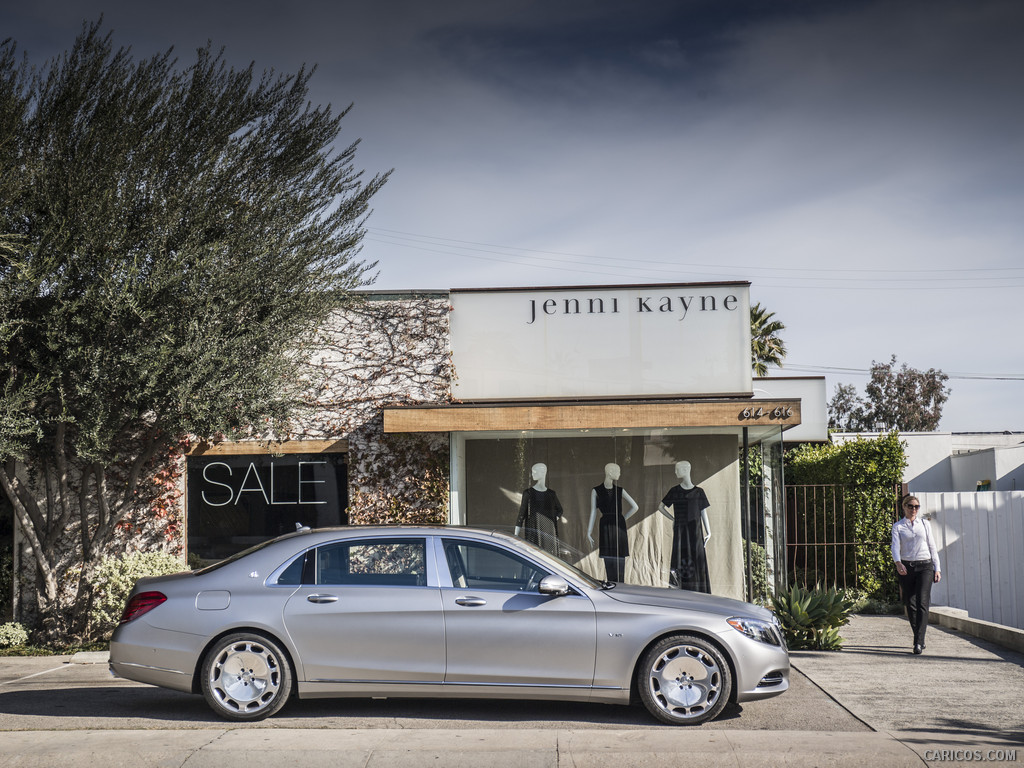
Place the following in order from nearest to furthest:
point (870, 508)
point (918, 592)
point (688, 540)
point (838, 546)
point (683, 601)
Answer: point (683, 601) → point (918, 592) → point (688, 540) → point (870, 508) → point (838, 546)

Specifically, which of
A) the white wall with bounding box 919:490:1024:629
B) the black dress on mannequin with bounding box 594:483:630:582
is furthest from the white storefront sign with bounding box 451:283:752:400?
the white wall with bounding box 919:490:1024:629

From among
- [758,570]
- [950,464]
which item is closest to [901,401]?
[950,464]

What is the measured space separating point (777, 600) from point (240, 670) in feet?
19.6

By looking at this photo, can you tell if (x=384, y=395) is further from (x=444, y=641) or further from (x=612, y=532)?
(x=444, y=641)

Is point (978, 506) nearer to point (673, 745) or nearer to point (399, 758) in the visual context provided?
point (673, 745)

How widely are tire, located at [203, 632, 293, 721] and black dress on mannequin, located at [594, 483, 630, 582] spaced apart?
20.2ft

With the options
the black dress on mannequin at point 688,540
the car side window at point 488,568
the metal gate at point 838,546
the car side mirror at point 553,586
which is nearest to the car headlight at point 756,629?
the car side mirror at point 553,586

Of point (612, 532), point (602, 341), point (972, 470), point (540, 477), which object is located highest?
point (602, 341)

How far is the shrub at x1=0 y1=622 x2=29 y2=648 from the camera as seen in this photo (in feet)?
36.6

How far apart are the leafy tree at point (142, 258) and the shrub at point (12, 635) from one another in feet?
1.17

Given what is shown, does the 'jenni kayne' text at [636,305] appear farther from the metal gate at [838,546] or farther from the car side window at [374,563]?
the car side window at [374,563]

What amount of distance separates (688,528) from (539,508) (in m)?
1.96

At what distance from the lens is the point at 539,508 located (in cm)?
1248

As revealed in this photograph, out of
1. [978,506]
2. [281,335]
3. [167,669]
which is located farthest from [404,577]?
[978,506]
